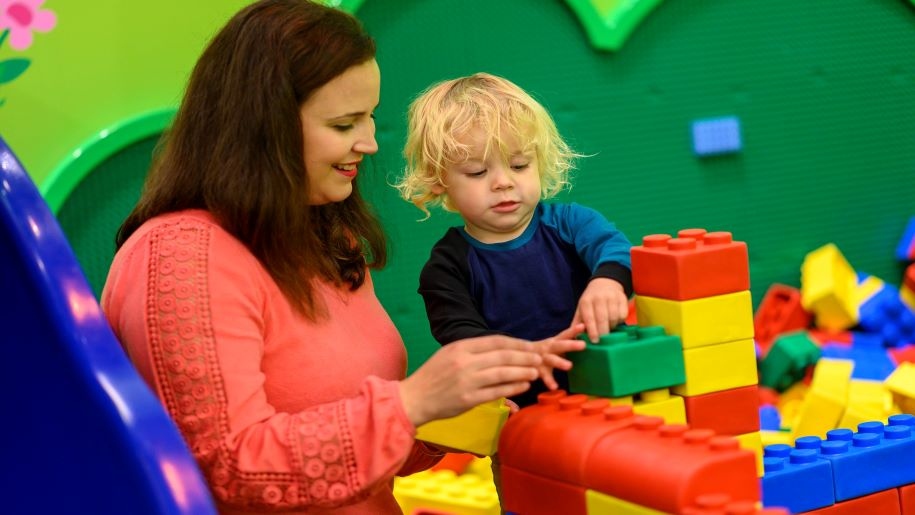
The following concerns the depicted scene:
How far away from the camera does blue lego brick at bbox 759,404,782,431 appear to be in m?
3.02

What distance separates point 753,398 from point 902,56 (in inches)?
105

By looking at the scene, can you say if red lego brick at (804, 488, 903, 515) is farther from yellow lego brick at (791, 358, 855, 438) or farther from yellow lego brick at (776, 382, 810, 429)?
yellow lego brick at (776, 382, 810, 429)

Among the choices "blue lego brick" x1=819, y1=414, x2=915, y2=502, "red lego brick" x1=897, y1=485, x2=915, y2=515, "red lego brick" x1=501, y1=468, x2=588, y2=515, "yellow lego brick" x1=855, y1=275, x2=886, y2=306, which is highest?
"red lego brick" x1=501, y1=468, x2=588, y2=515

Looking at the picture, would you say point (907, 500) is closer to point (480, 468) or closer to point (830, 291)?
point (480, 468)

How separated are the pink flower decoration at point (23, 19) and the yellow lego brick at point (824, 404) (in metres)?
1.99

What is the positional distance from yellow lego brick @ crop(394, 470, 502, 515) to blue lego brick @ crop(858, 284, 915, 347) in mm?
1521

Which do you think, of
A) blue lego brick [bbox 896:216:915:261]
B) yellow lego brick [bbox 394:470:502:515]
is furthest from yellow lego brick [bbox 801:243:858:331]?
yellow lego brick [bbox 394:470:502:515]

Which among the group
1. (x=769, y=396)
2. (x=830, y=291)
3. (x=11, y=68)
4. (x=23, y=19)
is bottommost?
(x=769, y=396)

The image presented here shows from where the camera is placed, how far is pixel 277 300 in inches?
52.6

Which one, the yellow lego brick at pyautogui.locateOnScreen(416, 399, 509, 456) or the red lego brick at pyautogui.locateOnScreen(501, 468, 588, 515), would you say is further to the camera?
the yellow lego brick at pyautogui.locateOnScreen(416, 399, 509, 456)

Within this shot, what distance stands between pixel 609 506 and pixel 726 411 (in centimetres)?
29

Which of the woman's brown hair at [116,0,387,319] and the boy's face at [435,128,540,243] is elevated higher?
the woman's brown hair at [116,0,387,319]

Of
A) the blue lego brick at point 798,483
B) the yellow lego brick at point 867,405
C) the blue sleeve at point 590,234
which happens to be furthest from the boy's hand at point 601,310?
the yellow lego brick at point 867,405

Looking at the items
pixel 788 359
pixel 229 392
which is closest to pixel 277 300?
pixel 229 392
